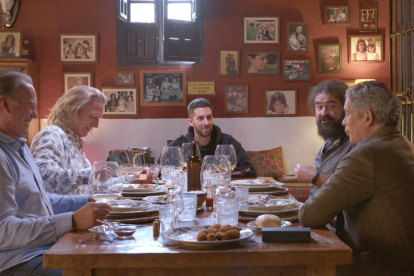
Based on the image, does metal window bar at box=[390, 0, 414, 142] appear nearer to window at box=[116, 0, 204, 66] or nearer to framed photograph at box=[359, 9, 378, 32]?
framed photograph at box=[359, 9, 378, 32]

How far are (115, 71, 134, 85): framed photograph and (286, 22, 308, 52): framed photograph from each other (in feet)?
6.99

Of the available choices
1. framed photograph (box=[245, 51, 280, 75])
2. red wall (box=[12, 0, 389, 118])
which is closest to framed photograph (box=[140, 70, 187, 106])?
red wall (box=[12, 0, 389, 118])

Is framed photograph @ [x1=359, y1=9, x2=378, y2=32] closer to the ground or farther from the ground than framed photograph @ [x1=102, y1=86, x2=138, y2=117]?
farther from the ground

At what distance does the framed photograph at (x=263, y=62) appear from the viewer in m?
5.68

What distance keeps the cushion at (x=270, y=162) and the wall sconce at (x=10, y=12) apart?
361 cm

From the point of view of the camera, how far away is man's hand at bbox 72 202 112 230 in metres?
1.53

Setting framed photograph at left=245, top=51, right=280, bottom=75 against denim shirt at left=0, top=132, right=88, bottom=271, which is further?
framed photograph at left=245, top=51, right=280, bottom=75

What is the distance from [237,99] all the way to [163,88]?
39.4 inches

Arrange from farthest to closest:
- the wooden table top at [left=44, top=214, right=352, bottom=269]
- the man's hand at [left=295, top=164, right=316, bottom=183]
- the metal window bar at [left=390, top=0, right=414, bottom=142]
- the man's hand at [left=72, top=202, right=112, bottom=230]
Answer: the metal window bar at [left=390, top=0, right=414, bottom=142] → the man's hand at [left=295, top=164, right=316, bottom=183] → the man's hand at [left=72, top=202, right=112, bottom=230] → the wooden table top at [left=44, top=214, right=352, bottom=269]

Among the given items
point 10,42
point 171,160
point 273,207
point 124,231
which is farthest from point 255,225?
point 10,42

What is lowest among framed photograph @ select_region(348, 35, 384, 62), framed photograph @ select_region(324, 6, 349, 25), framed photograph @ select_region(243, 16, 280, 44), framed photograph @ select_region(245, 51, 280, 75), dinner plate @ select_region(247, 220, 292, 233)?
dinner plate @ select_region(247, 220, 292, 233)

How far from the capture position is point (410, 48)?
4.80 metres

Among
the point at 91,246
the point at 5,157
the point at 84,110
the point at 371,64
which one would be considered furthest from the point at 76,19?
the point at 91,246

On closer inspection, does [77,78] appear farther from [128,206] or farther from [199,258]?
[199,258]
